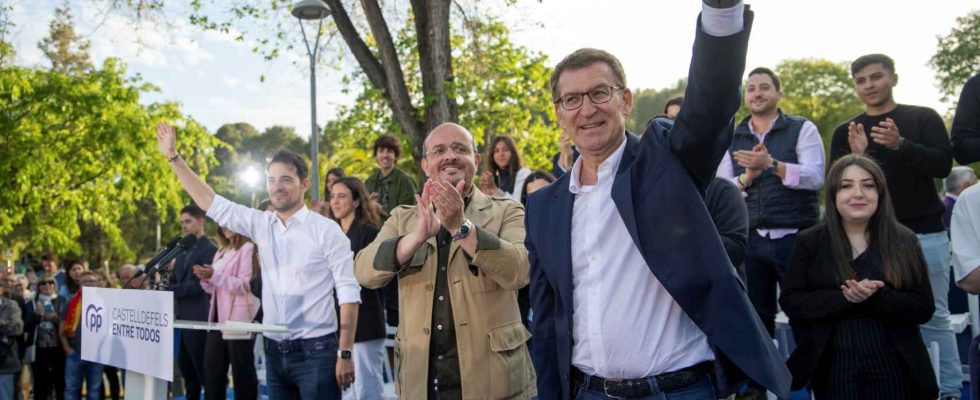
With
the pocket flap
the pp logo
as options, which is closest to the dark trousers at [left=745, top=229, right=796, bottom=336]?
the pocket flap

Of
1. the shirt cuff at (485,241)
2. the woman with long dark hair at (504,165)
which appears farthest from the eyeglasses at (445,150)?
the woman with long dark hair at (504,165)

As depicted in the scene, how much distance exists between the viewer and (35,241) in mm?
17719

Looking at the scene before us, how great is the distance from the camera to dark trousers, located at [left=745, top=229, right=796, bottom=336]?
4797 millimetres

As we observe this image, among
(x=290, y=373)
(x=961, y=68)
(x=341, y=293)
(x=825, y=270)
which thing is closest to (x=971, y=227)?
(x=825, y=270)

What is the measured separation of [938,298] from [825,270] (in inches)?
48.1

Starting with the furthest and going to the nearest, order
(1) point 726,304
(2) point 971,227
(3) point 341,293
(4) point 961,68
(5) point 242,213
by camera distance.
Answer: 1. (4) point 961,68
2. (5) point 242,213
3. (3) point 341,293
4. (2) point 971,227
5. (1) point 726,304

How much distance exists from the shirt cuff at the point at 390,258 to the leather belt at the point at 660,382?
130 centimetres

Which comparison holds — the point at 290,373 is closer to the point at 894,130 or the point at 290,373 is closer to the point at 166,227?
the point at 894,130

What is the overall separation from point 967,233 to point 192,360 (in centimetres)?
603

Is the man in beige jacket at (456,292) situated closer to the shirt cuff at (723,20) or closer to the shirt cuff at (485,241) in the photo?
the shirt cuff at (485,241)

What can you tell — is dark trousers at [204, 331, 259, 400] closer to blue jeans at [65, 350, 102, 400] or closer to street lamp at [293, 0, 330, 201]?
blue jeans at [65, 350, 102, 400]

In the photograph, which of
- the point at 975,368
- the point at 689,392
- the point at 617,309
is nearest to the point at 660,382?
the point at 689,392

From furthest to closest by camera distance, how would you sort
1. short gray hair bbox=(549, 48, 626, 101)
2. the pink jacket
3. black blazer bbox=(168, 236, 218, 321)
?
black blazer bbox=(168, 236, 218, 321) < the pink jacket < short gray hair bbox=(549, 48, 626, 101)

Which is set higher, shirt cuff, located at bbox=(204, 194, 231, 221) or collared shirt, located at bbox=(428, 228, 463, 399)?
shirt cuff, located at bbox=(204, 194, 231, 221)
